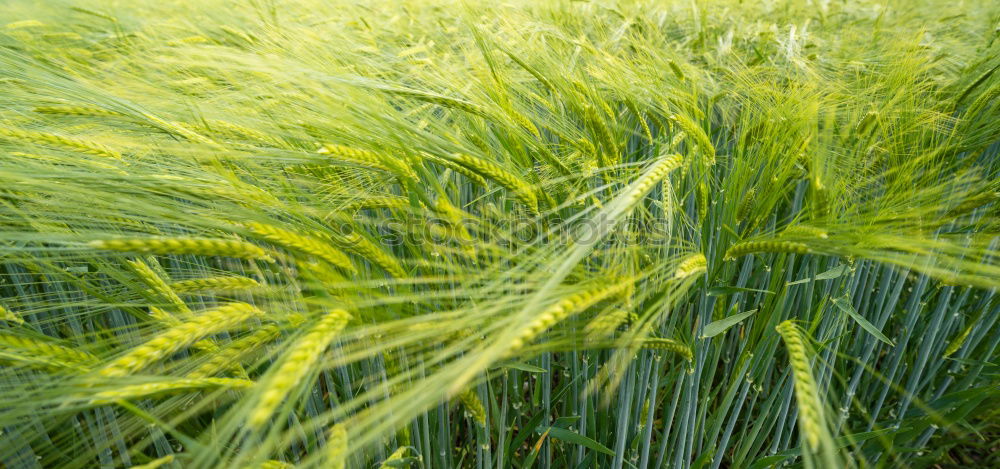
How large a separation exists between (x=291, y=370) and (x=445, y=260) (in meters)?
0.33

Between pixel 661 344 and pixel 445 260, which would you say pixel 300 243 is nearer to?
pixel 445 260

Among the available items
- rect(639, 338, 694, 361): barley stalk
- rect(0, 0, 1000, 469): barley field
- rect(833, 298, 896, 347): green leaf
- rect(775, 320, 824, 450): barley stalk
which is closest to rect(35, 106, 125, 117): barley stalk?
rect(0, 0, 1000, 469): barley field

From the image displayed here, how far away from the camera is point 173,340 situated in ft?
1.67

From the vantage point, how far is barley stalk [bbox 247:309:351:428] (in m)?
0.40

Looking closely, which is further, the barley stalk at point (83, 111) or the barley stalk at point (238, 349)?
the barley stalk at point (83, 111)

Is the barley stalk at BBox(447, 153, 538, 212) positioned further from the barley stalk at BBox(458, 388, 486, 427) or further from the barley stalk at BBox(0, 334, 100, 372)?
the barley stalk at BBox(0, 334, 100, 372)

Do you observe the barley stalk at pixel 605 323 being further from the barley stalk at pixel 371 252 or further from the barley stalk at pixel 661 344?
the barley stalk at pixel 371 252

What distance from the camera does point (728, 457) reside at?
48.5 inches

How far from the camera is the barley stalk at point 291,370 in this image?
0.40 metres

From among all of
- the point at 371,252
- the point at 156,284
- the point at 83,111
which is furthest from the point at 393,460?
the point at 83,111

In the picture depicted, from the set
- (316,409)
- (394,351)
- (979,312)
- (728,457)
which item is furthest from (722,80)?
(316,409)

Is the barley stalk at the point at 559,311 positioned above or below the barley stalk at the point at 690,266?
below

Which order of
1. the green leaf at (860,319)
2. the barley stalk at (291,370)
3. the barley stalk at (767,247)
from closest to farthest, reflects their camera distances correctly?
1. the barley stalk at (291,370)
2. the barley stalk at (767,247)
3. the green leaf at (860,319)

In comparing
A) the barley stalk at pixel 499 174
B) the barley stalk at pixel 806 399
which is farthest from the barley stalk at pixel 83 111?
the barley stalk at pixel 806 399
